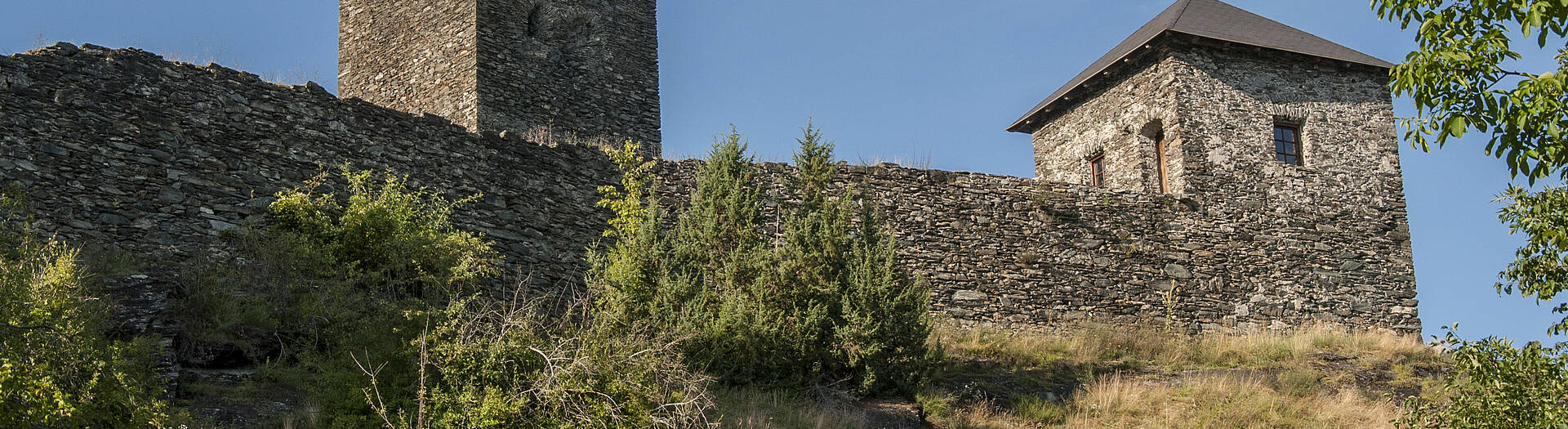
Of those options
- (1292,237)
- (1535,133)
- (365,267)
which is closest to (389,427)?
(365,267)

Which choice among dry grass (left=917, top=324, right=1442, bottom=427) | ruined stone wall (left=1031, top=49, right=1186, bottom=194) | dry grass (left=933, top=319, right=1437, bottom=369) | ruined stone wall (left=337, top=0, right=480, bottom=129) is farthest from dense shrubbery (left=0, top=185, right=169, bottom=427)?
ruined stone wall (left=1031, top=49, right=1186, bottom=194)

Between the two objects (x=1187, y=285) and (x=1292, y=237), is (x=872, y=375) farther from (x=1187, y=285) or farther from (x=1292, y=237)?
(x=1292, y=237)

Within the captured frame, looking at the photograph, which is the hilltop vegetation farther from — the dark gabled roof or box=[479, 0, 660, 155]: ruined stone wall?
the dark gabled roof

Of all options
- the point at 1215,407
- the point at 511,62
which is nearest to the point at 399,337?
the point at 1215,407

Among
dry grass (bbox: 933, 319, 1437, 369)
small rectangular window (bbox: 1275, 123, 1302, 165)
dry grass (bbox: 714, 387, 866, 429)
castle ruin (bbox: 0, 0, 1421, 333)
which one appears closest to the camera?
dry grass (bbox: 714, 387, 866, 429)

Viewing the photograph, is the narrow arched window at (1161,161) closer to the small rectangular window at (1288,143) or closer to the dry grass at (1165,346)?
the small rectangular window at (1288,143)

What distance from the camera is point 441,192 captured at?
13.0m

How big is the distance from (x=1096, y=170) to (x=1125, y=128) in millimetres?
921

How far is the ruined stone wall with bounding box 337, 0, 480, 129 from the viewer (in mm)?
17297

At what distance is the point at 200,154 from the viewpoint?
38.0 feet

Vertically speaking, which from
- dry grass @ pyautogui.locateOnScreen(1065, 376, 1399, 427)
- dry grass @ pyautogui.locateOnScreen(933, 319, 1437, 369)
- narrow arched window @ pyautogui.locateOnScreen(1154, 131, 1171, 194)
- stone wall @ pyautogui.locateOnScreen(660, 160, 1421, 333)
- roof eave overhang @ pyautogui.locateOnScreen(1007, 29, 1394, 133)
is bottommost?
dry grass @ pyautogui.locateOnScreen(1065, 376, 1399, 427)

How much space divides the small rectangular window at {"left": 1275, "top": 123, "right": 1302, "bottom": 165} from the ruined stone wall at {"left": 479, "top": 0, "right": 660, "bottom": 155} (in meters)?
8.48

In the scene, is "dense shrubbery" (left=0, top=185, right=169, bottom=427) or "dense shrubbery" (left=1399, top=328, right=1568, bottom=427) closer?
"dense shrubbery" (left=0, top=185, right=169, bottom=427)

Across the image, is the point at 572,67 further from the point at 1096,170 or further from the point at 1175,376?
the point at 1175,376
